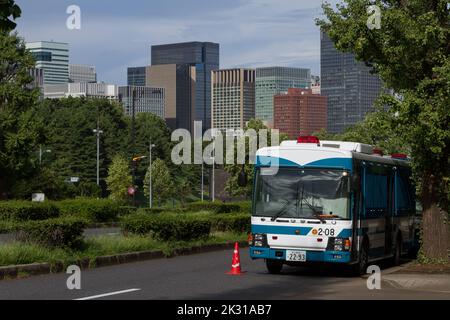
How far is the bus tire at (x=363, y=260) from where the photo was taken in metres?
21.7

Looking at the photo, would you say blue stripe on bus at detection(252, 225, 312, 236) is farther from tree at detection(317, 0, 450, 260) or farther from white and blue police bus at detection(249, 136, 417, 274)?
tree at detection(317, 0, 450, 260)

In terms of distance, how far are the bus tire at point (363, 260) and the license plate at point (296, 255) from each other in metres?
1.44

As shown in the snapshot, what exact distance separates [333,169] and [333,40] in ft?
10.3

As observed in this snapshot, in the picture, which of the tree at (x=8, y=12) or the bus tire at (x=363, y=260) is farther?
the bus tire at (x=363, y=260)

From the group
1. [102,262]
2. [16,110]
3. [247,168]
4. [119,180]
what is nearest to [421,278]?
[102,262]

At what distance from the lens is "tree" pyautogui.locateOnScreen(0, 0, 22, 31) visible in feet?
35.7

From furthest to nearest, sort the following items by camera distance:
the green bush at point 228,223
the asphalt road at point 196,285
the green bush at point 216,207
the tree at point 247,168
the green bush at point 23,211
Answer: the tree at point 247,168, the green bush at point 216,207, the green bush at point 23,211, the green bush at point 228,223, the asphalt road at point 196,285

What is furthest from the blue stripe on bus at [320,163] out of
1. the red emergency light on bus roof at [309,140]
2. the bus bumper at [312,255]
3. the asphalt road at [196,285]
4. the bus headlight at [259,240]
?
the asphalt road at [196,285]

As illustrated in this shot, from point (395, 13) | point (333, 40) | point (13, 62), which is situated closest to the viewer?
point (395, 13)

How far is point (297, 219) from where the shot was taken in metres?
21.1

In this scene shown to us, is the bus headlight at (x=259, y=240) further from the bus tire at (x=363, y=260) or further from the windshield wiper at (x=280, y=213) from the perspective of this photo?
the bus tire at (x=363, y=260)
